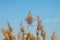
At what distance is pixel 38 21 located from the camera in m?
2.35

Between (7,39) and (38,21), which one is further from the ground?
(38,21)

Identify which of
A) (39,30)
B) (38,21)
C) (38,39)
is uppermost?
(38,21)

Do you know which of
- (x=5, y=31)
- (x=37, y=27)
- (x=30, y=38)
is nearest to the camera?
(x=5, y=31)

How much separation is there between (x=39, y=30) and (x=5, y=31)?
68 cm

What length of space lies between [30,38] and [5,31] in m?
0.43

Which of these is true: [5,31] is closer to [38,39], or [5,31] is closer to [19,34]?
[19,34]

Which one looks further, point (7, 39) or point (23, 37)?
point (23, 37)

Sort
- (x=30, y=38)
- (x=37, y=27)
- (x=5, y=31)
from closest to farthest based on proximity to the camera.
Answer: (x=5, y=31)
(x=30, y=38)
(x=37, y=27)

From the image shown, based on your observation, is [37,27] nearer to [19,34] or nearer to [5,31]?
[19,34]

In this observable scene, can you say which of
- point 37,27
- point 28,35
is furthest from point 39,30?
point 28,35

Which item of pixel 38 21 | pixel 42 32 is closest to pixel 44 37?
pixel 42 32

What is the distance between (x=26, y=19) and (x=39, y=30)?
28 cm

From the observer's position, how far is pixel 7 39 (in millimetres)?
1871

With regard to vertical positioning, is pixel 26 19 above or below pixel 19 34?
above
